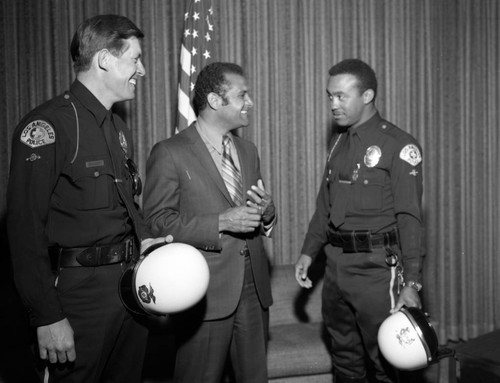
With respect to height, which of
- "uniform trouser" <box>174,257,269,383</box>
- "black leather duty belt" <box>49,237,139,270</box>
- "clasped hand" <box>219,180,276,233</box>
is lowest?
"uniform trouser" <box>174,257,269,383</box>

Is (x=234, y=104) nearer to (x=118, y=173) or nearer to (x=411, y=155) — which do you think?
(x=118, y=173)

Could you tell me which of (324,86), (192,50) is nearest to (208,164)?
(192,50)

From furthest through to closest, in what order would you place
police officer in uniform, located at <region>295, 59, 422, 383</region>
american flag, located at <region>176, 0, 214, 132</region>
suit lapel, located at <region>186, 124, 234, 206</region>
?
1. american flag, located at <region>176, 0, 214, 132</region>
2. police officer in uniform, located at <region>295, 59, 422, 383</region>
3. suit lapel, located at <region>186, 124, 234, 206</region>

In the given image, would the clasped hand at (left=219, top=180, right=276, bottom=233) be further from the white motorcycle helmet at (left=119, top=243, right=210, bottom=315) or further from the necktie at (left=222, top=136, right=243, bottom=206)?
the white motorcycle helmet at (left=119, top=243, right=210, bottom=315)

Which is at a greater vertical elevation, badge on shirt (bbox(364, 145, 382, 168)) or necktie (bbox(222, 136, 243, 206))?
badge on shirt (bbox(364, 145, 382, 168))

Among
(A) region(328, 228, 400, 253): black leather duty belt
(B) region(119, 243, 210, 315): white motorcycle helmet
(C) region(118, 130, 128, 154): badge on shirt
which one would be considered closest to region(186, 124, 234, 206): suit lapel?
(C) region(118, 130, 128, 154): badge on shirt

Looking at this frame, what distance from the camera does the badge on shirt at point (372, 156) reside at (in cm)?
247

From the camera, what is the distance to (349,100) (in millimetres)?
2551

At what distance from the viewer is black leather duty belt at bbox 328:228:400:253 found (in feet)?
7.98

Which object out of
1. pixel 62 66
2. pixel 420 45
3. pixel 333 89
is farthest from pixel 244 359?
pixel 420 45

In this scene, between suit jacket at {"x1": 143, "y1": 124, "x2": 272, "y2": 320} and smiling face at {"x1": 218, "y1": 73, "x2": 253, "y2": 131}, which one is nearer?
suit jacket at {"x1": 143, "y1": 124, "x2": 272, "y2": 320}

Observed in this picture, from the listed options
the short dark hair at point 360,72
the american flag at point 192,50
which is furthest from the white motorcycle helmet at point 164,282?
the american flag at point 192,50

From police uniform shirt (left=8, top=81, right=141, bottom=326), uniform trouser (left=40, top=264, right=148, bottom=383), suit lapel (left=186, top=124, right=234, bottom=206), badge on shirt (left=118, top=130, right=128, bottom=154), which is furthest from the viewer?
suit lapel (left=186, top=124, right=234, bottom=206)

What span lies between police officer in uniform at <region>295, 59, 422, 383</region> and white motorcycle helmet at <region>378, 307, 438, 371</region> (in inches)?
5.4
